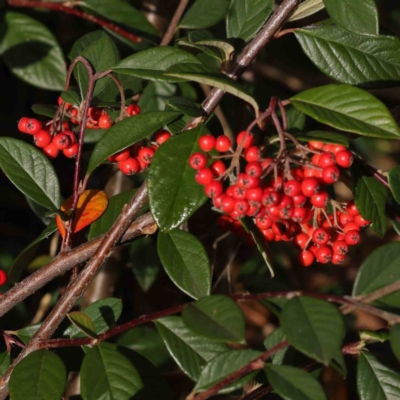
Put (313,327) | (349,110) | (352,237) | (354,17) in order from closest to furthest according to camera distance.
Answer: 1. (313,327)
2. (349,110)
3. (354,17)
4. (352,237)

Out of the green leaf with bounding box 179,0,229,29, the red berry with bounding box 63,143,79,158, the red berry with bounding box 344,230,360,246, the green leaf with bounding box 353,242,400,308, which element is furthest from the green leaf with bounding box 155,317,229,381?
the green leaf with bounding box 179,0,229,29

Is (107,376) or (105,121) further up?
(105,121)

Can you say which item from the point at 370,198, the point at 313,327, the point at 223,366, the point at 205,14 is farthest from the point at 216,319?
the point at 205,14

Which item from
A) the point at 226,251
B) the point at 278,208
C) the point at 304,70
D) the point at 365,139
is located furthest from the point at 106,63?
the point at 365,139

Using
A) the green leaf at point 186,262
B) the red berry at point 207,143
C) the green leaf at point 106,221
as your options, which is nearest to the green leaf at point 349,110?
the red berry at point 207,143

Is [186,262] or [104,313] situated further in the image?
[104,313]

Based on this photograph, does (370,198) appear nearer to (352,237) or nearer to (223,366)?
(352,237)

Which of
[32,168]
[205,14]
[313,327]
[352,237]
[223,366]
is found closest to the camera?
[313,327]

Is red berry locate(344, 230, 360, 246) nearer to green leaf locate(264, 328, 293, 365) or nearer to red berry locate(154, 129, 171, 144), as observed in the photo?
green leaf locate(264, 328, 293, 365)
